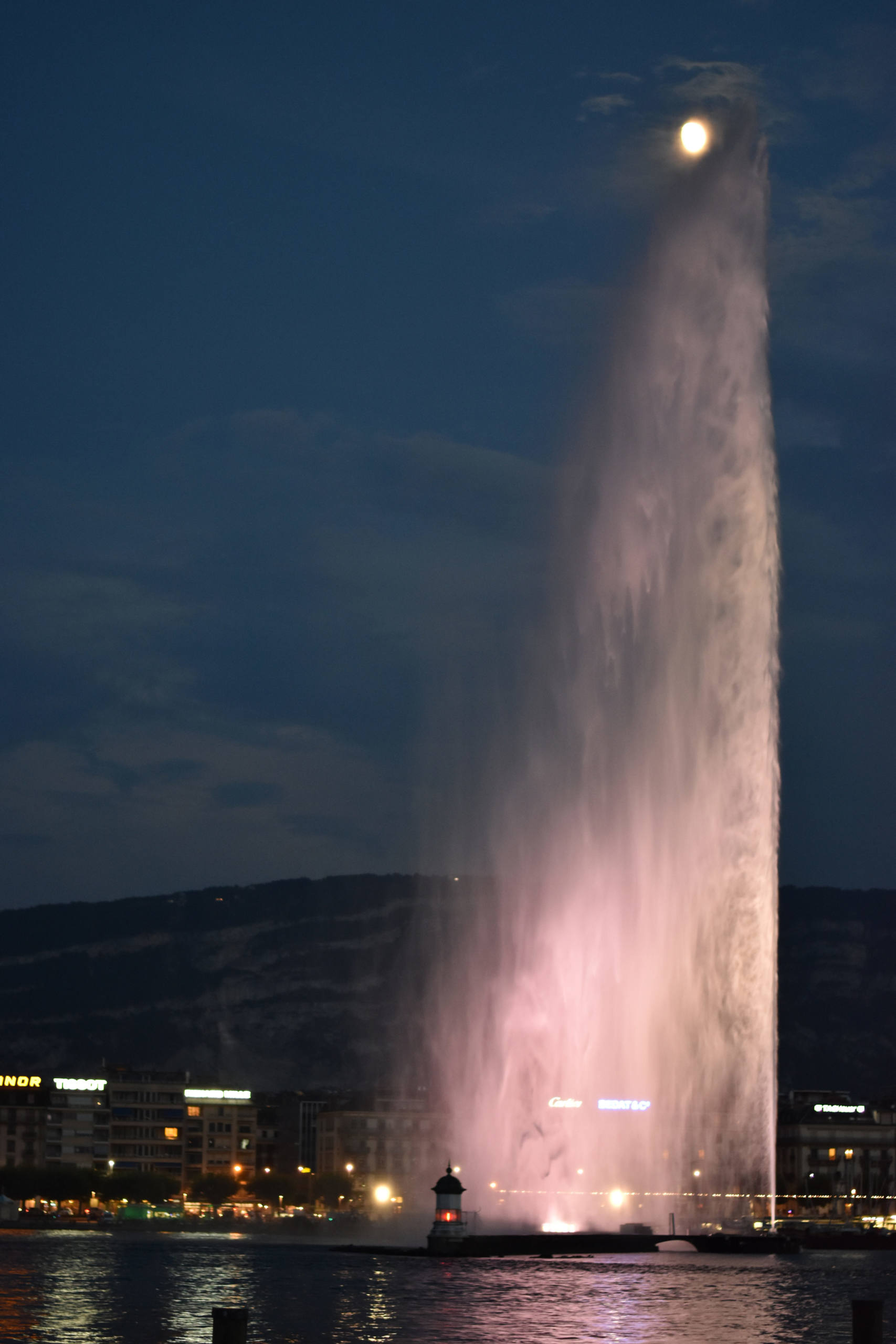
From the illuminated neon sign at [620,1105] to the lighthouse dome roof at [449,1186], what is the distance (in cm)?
1256

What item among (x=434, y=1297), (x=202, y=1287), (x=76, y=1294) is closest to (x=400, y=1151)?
(x=202, y=1287)

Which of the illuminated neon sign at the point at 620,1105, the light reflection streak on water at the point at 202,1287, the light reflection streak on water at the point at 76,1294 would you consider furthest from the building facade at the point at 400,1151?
the illuminated neon sign at the point at 620,1105

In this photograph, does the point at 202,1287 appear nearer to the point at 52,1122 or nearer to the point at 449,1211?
the point at 449,1211

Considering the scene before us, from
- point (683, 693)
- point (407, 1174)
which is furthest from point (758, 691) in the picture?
point (407, 1174)

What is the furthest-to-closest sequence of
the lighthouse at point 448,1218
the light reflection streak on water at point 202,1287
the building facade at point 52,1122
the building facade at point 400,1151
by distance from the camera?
the building facade at point 52,1122 < the building facade at point 400,1151 < the lighthouse at point 448,1218 < the light reflection streak on water at point 202,1287

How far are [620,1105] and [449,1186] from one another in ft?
Result: 48.4

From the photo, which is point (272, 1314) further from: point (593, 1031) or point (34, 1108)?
point (34, 1108)

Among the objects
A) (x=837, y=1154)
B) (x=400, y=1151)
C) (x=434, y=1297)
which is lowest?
(x=400, y=1151)

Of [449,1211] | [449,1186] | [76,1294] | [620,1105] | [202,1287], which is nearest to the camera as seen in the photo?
[76,1294]

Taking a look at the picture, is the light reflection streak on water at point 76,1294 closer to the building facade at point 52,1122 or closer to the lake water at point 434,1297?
the lake water at point 434,1297

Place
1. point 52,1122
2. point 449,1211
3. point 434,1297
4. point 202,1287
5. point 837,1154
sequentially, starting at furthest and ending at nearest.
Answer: point 52,1122 → point 837,1154 → point 449,1211 → point 202,1287 → point 434,1297

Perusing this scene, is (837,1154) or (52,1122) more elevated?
(52,1122)

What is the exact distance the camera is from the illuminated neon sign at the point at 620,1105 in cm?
8744

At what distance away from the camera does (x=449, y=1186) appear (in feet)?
324
